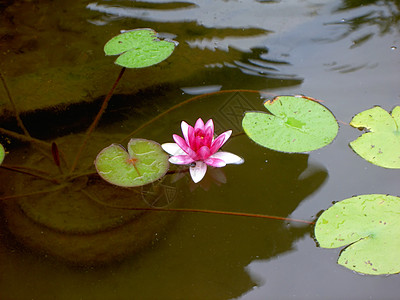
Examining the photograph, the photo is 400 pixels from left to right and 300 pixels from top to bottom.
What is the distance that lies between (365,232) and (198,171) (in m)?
0.68

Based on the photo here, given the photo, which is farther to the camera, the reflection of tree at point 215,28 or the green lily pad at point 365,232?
the reflection of tree at point 215,28

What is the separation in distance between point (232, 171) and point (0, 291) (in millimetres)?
1019

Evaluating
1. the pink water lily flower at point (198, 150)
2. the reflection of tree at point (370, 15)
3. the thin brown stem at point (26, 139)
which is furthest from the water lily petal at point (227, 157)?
the reflection of tree at point (370, 15)

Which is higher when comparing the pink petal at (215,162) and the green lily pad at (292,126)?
the green lily pad at (292,126)

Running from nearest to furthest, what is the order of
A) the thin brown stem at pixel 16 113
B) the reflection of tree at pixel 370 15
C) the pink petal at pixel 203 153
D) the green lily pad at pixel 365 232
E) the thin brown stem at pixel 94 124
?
1. the green lily pad at pixel 365 232
2. the pink petal at pixel 203 153
3. the thin brown stem at pixel 94 124
4. the thin brown stem at pixel 16 113
5. the reflection of tree at pixel 370 15

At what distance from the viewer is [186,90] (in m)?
2.04

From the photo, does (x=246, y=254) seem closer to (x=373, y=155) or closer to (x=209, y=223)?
(x=209, y=223)

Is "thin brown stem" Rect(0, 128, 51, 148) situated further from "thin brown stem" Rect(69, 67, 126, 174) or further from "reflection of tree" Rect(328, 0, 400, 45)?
"reflection of tree" Rect(328, 0, 400, 45)

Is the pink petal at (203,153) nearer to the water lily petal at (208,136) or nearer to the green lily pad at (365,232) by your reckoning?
the water lily petal at (208,136)

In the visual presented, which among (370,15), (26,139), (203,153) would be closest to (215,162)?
(203,153)

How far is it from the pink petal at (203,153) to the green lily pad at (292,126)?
0.20 meters

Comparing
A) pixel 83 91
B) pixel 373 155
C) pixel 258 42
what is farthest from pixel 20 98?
pixel 373 155

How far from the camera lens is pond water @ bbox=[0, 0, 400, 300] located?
140 centimetres

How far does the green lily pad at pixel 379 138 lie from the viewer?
5.07 feet
